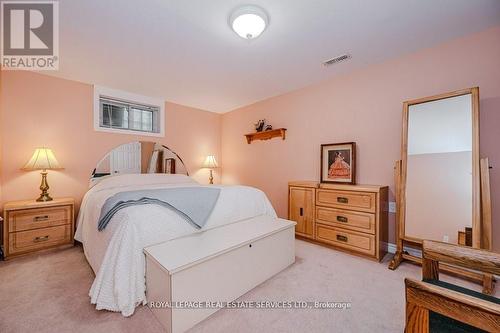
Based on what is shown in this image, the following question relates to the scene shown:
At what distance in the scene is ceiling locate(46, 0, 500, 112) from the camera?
1.68 m

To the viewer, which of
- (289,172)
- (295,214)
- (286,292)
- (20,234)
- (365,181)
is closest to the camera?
(286,292)

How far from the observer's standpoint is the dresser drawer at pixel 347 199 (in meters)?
2.34

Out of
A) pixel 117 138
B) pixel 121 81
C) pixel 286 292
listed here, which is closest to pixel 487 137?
pixel 286 292

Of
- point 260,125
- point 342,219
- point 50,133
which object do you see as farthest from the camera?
point 260,125

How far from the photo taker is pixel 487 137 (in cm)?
196

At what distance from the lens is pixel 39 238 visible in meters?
2.46

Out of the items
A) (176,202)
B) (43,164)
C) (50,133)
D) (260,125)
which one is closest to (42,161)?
(43,164)

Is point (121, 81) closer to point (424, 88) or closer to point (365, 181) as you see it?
point (365, 181)

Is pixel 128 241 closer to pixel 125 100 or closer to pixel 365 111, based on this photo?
pixel 125 100

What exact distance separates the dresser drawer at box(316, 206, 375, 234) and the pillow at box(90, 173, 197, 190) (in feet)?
7.44

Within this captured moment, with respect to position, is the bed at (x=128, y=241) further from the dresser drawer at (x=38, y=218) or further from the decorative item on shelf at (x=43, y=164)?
the decorative item on shelf at (x=43, y=164)

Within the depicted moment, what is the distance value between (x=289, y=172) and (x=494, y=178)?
7.63 ft

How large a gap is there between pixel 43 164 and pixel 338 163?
3.81m

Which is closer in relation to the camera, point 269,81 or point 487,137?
point 487,137
